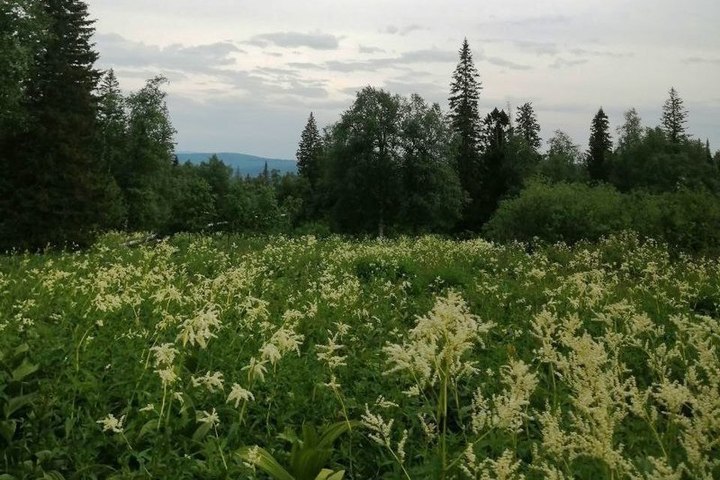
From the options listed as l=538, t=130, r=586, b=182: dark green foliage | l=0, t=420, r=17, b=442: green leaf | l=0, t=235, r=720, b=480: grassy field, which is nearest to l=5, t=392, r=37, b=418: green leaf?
l=0, t=235, r=720, b=480: grassy field

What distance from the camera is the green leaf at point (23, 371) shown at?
4785 mm

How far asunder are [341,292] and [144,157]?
139ft

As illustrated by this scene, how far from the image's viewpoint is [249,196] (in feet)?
199

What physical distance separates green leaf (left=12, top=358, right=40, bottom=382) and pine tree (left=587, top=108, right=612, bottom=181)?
80.3 metres

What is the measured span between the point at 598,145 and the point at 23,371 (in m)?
84.1

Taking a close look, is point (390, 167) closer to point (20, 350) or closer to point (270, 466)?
point (20, 350)

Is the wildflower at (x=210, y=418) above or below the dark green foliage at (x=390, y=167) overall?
below

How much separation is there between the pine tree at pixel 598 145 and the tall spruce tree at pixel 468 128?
23.5 metres

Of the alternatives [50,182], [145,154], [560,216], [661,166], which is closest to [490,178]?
[661,166]

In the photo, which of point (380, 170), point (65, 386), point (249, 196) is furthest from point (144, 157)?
point (65, 386)

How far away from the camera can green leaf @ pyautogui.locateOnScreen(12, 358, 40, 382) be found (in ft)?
15.7

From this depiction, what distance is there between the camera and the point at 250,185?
67.6 m

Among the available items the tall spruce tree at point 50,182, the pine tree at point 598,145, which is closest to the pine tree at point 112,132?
the tall spruce tree at point 50,182

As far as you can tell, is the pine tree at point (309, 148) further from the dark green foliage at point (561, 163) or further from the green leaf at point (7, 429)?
the green leaf at point (7, 429)
